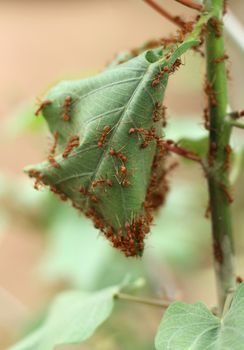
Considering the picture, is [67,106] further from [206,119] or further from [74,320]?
[74,320]

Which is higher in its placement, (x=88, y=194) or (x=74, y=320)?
(x=88, y=194)

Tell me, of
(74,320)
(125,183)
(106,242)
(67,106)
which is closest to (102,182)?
(125,183)

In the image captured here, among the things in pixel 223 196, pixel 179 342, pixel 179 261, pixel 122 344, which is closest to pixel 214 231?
pixel 223 196

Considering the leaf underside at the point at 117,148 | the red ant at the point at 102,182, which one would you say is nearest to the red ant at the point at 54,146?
the leaf underside at the point at 117,148

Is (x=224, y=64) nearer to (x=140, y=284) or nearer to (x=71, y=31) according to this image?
(x=140, y=284)

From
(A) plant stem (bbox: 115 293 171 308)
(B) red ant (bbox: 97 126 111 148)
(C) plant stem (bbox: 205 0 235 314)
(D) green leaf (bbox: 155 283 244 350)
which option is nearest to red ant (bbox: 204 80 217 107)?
(C) plant stem (bbox: 205 0 235 314)
